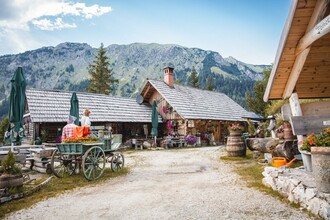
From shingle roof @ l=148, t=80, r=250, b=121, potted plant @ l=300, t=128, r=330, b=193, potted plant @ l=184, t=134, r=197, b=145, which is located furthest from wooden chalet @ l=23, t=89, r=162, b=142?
potted plant @ l=300, t=128, r=330, b=193

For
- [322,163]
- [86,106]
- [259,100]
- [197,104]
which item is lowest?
[322,163]

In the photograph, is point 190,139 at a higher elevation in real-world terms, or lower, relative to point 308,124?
lower

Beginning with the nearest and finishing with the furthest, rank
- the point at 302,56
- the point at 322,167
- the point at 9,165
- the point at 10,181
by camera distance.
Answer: the point at 322,167 → the point at 302,56 → the point at 10,181 → the point at 9,165

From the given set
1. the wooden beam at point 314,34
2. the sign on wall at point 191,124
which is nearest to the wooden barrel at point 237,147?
the wooden beam at point 314,34

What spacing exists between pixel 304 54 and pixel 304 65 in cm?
69

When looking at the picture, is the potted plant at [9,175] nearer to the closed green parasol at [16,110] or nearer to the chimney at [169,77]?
the closed green parasol at [16,110]

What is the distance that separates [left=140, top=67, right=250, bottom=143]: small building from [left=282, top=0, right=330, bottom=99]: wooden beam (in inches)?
570

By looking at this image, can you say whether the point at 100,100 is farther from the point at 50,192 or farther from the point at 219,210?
the point at 219,210

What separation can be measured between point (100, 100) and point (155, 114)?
519 cm

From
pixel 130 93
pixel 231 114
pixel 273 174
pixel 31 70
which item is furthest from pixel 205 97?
pixel 31 70

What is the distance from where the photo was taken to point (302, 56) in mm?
5051

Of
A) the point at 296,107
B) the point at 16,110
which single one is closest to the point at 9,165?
the point at 16,110

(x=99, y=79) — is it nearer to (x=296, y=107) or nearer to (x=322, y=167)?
(x=296, y=107)

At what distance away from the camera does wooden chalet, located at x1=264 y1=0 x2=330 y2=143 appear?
4.51 meters
